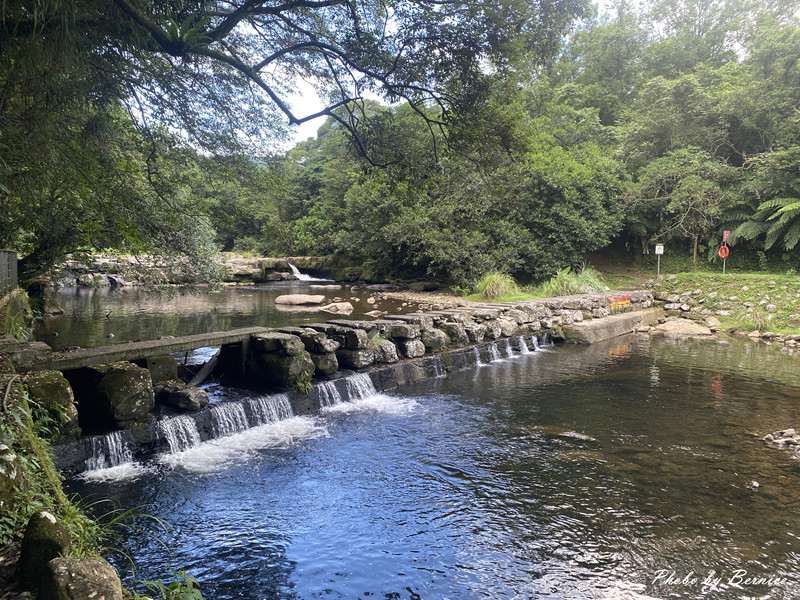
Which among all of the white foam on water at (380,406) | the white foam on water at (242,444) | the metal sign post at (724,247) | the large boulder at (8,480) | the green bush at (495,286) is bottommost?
the white foam on water at (380,406)

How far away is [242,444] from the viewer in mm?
6270

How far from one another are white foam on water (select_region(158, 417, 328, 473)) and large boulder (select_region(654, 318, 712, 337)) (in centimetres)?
1195

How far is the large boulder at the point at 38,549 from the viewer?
233 centimetres

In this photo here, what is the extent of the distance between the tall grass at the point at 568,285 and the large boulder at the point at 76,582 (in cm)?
1670

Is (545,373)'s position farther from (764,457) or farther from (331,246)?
(331,246)

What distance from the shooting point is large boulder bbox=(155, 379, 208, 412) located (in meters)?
6.47

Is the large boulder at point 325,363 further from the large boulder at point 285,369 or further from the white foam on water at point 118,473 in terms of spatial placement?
the white foam on water at point 118,473

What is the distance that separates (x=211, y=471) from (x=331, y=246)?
25.9m

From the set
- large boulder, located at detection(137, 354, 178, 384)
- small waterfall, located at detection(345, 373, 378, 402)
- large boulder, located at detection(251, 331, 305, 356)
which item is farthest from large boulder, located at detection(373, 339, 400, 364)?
large boulder, located at detection(137, 354, 178, 384)

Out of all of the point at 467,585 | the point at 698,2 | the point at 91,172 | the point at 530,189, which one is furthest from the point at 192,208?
the point at 698,2

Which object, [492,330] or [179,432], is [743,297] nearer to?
[492,330]

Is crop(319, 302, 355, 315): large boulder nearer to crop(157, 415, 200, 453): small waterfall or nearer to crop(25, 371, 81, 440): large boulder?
crop(157, 415, 200, 453): small waterfall

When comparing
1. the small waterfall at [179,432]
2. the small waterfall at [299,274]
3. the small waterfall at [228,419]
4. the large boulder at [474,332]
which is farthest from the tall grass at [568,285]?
the small waterfall at [179,432]

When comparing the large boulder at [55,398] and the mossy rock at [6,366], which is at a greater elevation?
the mossy rock at [6,366]
